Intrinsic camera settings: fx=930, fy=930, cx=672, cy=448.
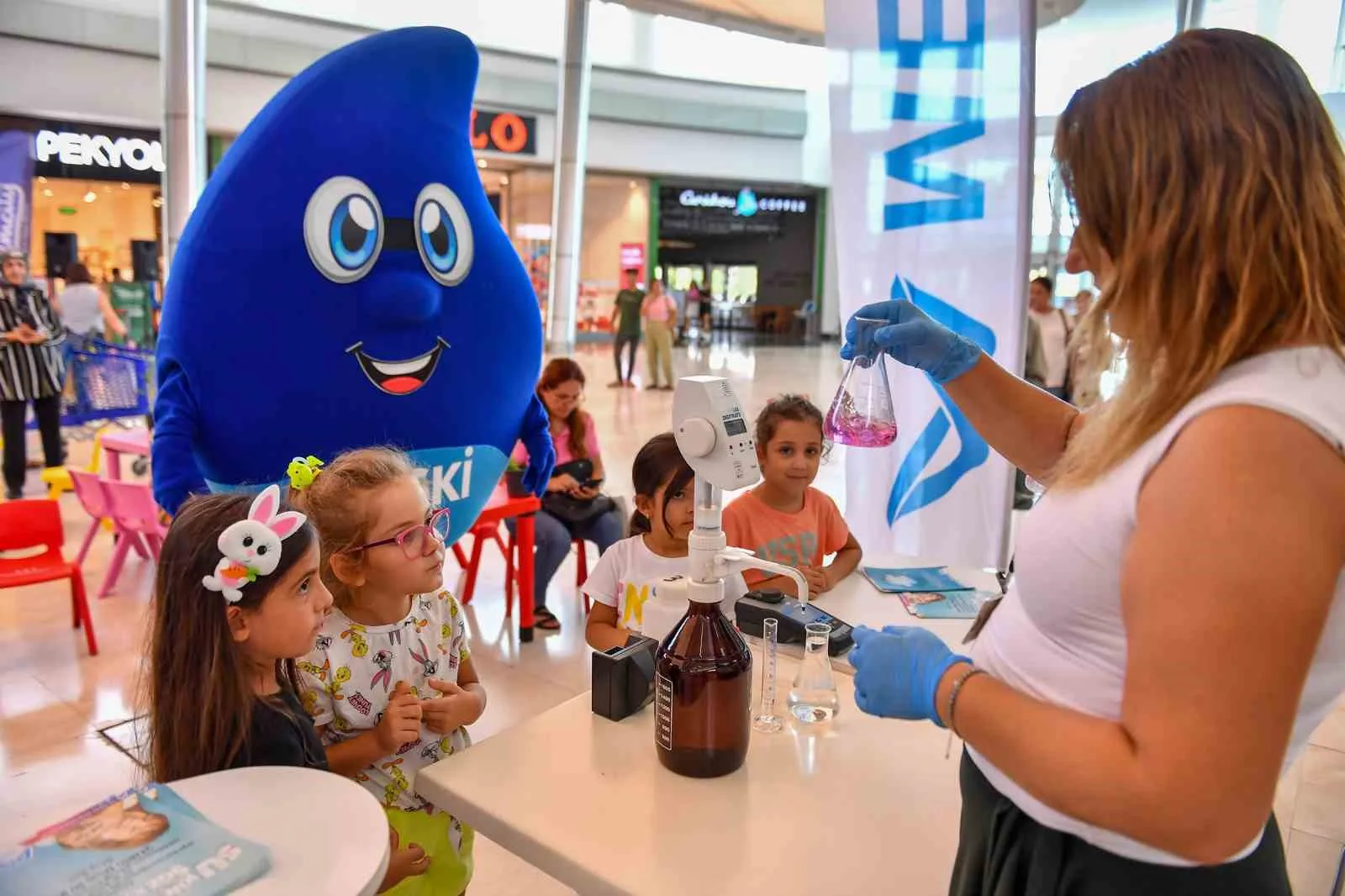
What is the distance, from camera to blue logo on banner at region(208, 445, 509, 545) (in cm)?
255

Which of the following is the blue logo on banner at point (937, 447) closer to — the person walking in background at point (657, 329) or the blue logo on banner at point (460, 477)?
the blue logo on banner at point (460, 477)

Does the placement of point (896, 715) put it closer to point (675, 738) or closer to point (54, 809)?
point (675, 738)

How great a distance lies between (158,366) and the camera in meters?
2.29

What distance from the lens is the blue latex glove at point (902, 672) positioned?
2.88ft

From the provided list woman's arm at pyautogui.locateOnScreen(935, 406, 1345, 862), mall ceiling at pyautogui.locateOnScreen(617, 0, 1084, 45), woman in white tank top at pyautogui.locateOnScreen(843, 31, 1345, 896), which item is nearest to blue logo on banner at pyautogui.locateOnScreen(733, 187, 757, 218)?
mall ceiling at pyautogui.locateOnScreen(617, 0, 1084, 45)

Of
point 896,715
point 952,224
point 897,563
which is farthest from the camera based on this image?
point 952,224

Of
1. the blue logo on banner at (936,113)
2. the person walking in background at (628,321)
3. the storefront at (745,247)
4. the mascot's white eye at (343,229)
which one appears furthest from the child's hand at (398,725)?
the storefront at (745,247)

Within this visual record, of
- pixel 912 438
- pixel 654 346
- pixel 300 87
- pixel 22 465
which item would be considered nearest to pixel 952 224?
pixel 912 438

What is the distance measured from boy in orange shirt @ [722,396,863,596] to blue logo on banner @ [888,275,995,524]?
576 mm

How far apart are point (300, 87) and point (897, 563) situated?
1.97 meters

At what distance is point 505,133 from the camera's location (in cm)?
1347

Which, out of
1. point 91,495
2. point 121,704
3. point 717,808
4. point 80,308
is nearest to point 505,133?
point 80,308

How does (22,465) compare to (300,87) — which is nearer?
(300,87)

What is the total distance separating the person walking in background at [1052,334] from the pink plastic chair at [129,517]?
507 centimetres
